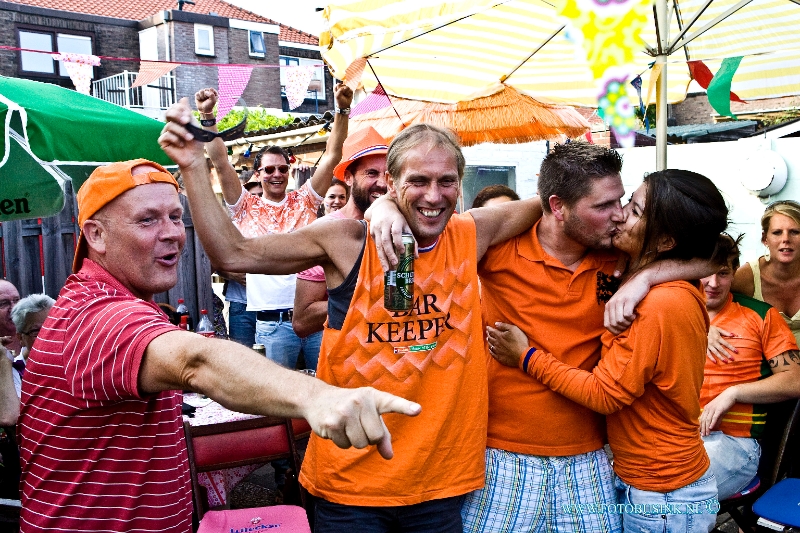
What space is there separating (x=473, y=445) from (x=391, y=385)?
1.11ft

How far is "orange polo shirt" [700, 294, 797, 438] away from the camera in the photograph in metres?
3.10

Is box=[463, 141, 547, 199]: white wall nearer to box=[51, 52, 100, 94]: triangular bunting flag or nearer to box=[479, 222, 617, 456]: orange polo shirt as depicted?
box=[51, 52, 100, 94]: triangular bunting flag

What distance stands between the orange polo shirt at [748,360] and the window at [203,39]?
93.1 ft

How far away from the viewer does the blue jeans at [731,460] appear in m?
2.95

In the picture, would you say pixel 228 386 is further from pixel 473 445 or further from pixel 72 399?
pixel 473 445

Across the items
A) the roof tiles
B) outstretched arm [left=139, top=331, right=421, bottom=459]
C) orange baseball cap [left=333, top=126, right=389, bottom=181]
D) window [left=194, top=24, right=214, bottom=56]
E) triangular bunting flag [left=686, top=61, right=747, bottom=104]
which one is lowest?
outstretched arm [left=139, top=331, right=421, bottom=459]

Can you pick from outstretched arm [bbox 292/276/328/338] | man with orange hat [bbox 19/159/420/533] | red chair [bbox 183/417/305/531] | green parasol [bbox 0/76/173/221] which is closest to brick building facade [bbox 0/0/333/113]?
green parasol [bbox 0/76/173/221]

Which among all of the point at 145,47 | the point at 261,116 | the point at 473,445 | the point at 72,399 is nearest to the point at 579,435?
the point at 473,445

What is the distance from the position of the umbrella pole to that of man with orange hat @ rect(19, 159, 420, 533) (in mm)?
3177

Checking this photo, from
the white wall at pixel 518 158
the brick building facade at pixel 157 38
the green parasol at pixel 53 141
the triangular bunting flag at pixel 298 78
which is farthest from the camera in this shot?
the brick building facade at pixel 157 38

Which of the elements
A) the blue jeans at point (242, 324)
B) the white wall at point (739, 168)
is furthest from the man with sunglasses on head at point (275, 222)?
the white wall at point (739, 168)

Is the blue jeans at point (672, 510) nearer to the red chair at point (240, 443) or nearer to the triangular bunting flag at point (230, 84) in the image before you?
the red chair at point (240, 443)

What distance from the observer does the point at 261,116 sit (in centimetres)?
2166

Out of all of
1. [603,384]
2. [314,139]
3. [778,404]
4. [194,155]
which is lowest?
[778,404]
